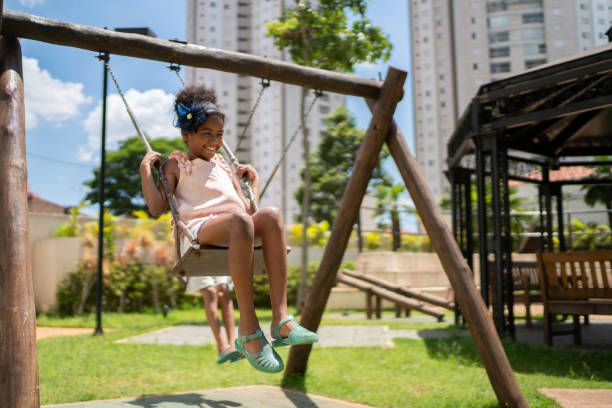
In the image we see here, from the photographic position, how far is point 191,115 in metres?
3.51

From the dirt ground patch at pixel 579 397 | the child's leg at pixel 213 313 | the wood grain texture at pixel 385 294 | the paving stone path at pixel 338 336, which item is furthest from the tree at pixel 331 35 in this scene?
the dirt ground patch at pixel 579 397

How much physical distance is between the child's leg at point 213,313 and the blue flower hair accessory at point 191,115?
77.9 inches

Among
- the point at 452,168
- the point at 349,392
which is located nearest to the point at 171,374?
the point at 349,392

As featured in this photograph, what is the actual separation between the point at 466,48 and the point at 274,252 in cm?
6112

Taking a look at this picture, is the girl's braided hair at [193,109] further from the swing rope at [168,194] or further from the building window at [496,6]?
the building window at [496,6]

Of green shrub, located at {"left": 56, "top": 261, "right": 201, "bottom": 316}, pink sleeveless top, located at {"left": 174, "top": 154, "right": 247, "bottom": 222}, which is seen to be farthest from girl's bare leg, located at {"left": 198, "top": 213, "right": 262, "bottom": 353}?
green shrub, located at {"left": 56, "top": 261, "right": 201, "bottom": 316}

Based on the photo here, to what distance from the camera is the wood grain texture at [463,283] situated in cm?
377

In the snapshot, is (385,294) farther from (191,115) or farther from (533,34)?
(533,34)

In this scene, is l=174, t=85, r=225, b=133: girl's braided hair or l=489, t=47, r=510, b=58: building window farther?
l=489, t=47, r=510, b=58: building window

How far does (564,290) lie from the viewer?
19.4 ft

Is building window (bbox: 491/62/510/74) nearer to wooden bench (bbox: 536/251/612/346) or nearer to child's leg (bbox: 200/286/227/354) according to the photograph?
wooden bench (bbox: 536/251/612/346)

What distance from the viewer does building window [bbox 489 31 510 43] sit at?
57469 millimetres

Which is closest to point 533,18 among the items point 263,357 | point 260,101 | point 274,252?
point 260,101

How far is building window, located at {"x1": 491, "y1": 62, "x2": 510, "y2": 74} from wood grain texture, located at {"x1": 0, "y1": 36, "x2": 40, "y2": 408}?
6051 cm
